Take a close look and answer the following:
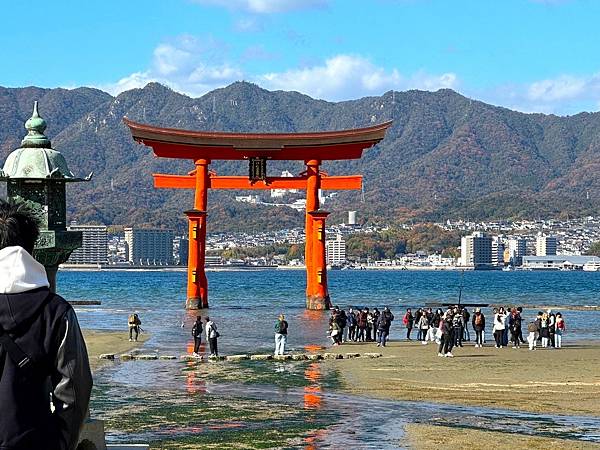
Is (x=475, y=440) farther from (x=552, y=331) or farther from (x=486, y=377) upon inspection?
(x=552, y=331)

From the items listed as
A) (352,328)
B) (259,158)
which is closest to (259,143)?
(259,158)

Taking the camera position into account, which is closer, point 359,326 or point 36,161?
point 36,161

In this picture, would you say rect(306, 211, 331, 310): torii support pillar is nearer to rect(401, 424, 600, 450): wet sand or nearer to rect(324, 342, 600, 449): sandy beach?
rect(324, 342, 600, 449): sandy beach

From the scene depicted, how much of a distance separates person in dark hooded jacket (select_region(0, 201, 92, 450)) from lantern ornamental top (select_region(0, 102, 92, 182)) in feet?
21.5

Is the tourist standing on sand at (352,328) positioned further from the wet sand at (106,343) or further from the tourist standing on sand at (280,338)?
the tourist standing on sand at (280,338)

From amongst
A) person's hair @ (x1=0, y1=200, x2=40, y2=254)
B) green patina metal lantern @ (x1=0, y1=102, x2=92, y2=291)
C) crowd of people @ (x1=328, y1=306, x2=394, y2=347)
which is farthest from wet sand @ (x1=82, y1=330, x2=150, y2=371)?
person's hair @ (x1=0, y1=200, x2=40, y2=254)

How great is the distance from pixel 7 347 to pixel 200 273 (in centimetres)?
4946

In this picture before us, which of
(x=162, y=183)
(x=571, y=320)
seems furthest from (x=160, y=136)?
(x=571, y=320)

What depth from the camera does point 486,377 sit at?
2312 cm

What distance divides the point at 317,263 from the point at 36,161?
138 ft

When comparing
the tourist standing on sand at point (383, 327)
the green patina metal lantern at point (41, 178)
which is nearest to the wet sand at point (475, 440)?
the green patina metal lantern at point (41, 178)

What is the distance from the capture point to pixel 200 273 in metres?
54.0

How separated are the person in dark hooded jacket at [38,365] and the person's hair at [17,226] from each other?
0.22m

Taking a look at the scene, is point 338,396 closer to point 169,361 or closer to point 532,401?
point 532,401
